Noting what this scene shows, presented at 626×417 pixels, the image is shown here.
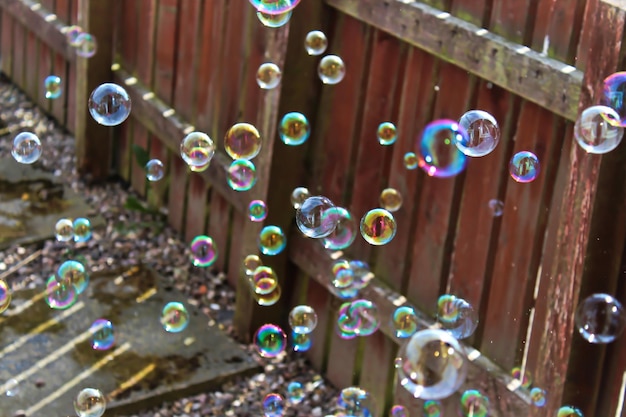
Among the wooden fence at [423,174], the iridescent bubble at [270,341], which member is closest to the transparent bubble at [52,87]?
the wooden fence at [423,174]

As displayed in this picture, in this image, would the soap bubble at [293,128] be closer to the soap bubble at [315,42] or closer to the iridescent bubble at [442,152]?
the soap bubble at [315,42]

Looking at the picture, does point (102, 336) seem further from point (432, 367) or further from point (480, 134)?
point (480, 134)

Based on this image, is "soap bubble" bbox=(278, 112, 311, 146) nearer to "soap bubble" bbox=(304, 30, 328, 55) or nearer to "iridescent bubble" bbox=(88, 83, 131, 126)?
"soap bubble" bbox=(304, 30, 328, 55)

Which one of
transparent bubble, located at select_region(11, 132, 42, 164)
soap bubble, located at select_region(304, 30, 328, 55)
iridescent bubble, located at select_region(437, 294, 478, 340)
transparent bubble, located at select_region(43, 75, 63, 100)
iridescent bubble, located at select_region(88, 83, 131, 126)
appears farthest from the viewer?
transparent bubble, located at select_region(43, 75, 63, 100)

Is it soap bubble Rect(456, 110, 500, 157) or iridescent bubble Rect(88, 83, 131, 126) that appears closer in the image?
soap bubble Rect(456, 110, 500, 157)

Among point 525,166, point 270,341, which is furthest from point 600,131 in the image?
point 270,341

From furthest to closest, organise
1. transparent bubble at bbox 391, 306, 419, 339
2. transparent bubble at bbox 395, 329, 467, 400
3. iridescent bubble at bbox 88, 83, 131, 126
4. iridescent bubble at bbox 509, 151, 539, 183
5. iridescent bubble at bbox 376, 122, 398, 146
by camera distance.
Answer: iridescent bubble at bbox 88, 83, 131, 126
iridescent bubble at bbox 376, 122, 398, 146
transparent bubble at bbox 391, 306, 419, 339
iridescent bubble at bbox 509, 151, 539, 183
transparent bubble at bbox 395, 329, 467, 400

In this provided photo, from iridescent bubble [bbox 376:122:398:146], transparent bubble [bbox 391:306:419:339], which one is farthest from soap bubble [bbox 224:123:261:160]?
transparent bubble [bbox 391:306:419:339]
